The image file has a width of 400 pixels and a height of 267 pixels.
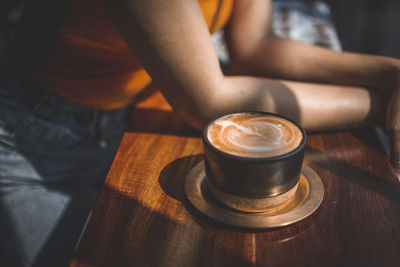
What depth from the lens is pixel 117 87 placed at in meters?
0.91

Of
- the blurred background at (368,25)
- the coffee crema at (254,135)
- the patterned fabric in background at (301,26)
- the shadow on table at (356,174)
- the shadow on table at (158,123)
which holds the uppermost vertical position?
the coffee crema at (254,135)

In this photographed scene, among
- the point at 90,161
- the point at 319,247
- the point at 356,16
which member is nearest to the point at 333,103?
the point at 319,247

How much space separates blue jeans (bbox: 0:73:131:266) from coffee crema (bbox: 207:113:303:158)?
56 cm

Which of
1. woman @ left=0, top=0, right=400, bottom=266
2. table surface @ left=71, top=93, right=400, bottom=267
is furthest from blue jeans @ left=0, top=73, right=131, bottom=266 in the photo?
table surface @ left=71, top=93, right=400, bottom=267

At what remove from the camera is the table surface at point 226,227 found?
1.47 feet

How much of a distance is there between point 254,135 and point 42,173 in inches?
26.9

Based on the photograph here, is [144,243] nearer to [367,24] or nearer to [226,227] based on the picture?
[226,227]

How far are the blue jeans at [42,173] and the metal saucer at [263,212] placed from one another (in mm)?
465

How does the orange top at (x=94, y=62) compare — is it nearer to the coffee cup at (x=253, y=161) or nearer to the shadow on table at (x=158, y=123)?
the shadow on table at (x=158, y=123)

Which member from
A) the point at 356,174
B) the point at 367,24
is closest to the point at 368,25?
the point at 367,24

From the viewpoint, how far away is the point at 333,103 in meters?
0.75

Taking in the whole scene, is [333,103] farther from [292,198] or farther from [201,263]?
[201,263]

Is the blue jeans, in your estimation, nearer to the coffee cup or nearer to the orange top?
the orange top

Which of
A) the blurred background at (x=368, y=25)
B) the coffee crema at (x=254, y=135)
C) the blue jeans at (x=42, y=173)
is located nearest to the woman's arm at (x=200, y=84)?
the coffee crema at (x=254, y=135)
